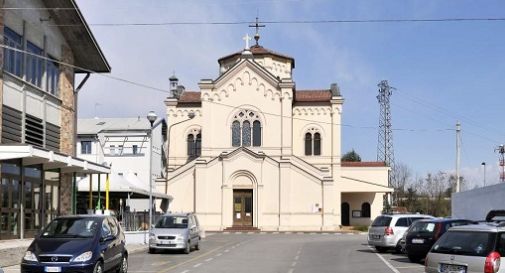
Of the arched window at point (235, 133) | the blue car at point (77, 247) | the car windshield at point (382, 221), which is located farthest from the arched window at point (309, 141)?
the blue car at point (77, 247)

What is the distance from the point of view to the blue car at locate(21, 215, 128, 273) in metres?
14.7

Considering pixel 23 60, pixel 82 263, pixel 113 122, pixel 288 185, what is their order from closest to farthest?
pixel 82 263, pixel 23 60, pixel 288 185, pixel 113 122

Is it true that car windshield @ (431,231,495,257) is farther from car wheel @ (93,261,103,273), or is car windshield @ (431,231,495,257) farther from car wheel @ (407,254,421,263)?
car wheel @ (407,254,421,263)

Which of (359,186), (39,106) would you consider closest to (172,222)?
(39,106)

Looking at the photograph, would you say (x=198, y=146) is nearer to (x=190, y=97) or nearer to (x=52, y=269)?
(x=190, y=97)

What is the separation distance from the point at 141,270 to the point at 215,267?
2.44m

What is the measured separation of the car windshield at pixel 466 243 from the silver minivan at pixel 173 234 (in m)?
15.3

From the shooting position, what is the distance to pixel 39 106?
2648 centimetres

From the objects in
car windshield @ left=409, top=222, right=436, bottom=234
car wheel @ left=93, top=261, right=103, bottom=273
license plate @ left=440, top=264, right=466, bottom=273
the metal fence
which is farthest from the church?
license plate @ left=440, top=264, right=466, bottom=273

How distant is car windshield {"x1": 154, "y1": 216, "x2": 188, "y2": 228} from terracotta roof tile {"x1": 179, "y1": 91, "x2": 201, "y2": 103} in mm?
36842

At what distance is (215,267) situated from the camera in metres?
21.0

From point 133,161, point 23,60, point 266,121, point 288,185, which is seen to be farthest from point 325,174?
point 23,60

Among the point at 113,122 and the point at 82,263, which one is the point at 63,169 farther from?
the point at 113,122

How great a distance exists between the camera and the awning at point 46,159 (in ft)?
69.0
